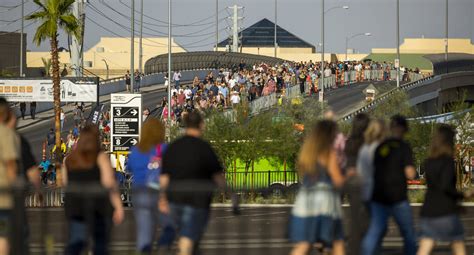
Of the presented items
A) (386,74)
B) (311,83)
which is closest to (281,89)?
(311,83)

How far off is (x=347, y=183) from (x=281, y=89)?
197 ft

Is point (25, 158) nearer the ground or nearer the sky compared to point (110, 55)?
nearer the ground

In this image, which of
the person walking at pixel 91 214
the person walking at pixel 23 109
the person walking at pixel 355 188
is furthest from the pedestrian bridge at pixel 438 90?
the person walking at pixel 91 214

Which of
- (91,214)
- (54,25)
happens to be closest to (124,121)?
(54,25)

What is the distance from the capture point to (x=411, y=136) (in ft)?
153

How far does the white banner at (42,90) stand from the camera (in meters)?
64.7

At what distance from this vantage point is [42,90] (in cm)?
6694

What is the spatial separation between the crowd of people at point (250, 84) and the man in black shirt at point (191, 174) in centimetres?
3704

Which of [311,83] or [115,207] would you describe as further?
[311,83]

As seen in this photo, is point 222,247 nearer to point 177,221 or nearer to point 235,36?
point 177,221

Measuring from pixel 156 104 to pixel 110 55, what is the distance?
283ft

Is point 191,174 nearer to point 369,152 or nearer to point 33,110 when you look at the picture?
point 369,152

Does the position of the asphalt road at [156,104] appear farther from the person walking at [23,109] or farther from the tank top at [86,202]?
the tank top at [86,202]

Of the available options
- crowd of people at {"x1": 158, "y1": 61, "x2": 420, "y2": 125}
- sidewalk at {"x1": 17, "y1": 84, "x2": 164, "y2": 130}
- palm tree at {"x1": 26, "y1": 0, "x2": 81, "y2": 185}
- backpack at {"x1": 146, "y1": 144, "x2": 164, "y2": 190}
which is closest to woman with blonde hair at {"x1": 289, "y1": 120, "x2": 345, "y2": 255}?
backpack at {"x1": 146, "y1": 144, "x2": 164, "y2": 190}
